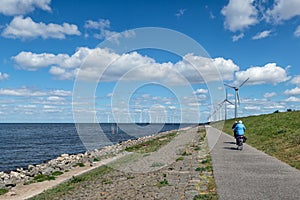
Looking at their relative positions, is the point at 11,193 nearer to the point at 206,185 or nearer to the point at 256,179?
the point at 206,185


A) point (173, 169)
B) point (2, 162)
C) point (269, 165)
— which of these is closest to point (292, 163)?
point (269, 165)

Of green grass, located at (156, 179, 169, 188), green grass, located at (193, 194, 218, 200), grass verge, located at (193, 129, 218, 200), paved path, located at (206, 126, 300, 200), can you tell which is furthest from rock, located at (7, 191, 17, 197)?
green grass, located at (193, 194, 218, 200)

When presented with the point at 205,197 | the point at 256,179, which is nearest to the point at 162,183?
the point at 205,197

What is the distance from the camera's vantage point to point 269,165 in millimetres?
17234

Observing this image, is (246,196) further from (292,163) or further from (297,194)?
(292,163)

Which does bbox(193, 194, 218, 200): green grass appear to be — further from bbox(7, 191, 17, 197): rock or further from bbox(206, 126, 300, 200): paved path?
bbox(7, 191, 17, 197): rock

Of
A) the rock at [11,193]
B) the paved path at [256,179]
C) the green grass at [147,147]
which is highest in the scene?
the paved path at [256,179]

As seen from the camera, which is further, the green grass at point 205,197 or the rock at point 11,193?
the rock at point 11,193

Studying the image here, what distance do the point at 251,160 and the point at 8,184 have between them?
14.8 metres

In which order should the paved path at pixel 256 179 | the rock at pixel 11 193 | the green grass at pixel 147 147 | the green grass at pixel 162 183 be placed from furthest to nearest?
1. the green grass at pixel 147 147
2. the rock at pixel 11 193
3. the green grass at pixel 162 183
4. the paved path at pixel 256 179

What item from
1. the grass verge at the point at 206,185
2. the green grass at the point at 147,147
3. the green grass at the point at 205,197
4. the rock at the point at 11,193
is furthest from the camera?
the green grass at the point at 147,147

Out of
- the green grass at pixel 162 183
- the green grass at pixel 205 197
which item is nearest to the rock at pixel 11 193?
the green grass at pixel 162 183

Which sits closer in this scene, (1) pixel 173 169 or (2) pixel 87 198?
(2) pixel 87 198

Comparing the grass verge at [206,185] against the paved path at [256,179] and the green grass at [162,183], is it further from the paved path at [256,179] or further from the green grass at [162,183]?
the green grass at [162,183]
